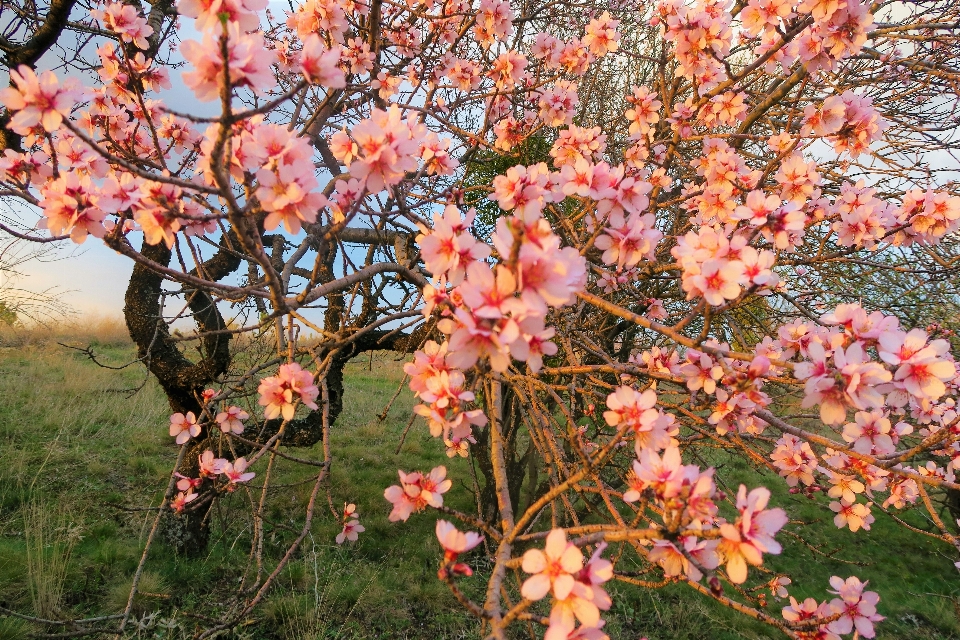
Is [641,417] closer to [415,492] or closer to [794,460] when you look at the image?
[415,492]

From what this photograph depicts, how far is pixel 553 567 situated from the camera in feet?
2.68

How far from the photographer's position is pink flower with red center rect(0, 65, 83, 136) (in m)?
1.06

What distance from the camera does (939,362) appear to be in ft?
3.54

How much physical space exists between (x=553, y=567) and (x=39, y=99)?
1.42 m

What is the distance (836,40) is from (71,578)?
5.00m

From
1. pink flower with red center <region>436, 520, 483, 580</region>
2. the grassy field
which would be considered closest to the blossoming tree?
pink flower with red center <region>436, 520, 483, 580</region>

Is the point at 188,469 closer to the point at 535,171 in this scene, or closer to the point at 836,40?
the point at 535,171

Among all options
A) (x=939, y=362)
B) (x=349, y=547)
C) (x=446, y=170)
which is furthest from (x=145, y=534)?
(x=939, y=362)

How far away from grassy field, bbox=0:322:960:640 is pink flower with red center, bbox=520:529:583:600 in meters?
1.25

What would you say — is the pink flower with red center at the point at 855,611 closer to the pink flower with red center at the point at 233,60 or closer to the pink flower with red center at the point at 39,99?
the pink flower with red center at the point at 233,60

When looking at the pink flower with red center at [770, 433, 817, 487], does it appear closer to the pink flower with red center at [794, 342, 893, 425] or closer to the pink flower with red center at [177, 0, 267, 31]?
the pink flower with red center at [794, 342, 893, 425]

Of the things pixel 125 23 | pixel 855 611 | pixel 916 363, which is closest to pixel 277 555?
pixel 125 23

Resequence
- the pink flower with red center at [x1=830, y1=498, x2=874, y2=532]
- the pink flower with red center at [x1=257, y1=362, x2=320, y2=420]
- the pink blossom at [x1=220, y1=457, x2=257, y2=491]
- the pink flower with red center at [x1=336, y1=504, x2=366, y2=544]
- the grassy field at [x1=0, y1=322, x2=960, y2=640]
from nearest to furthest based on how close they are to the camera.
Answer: the pink flower with red center at [x1=257, y1=362, x2=320, y2=420]
the pink blossom at [x1=220, y1=457, x2=257, y2=491]
the pink flower with red center at [x1=830, y1=498, x2=874, y2=532]
the pink flower with red center at [x1=336, y1=504, x2=366, y2=544]
the grassy field at [x1=0, y1=322, x2=960, y2=640]

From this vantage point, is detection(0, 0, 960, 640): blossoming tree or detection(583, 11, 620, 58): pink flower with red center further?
detection(583, 11, 620, 58): pink flower with red center
